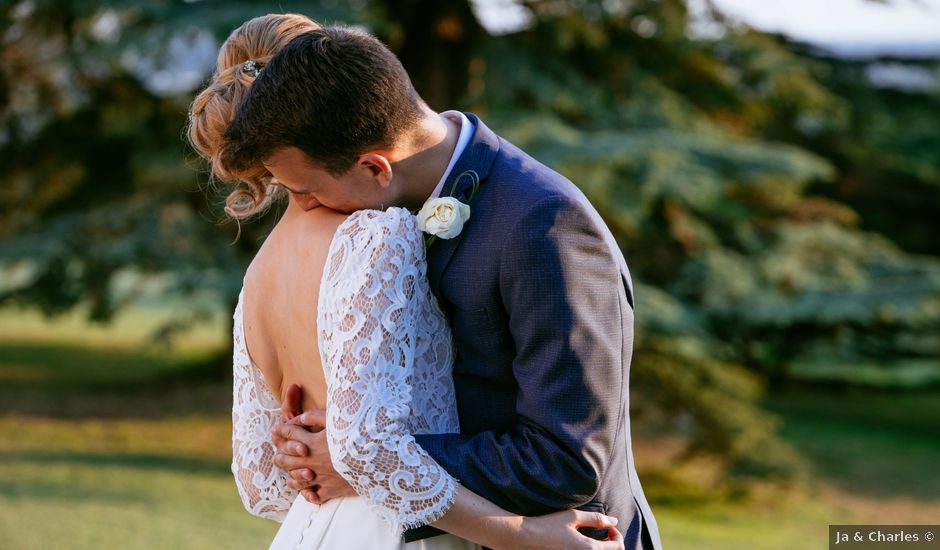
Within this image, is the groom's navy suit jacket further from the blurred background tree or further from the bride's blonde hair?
the blurred background tree

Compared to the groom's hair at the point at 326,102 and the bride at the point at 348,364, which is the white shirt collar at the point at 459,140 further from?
the groom's hair at the point at 326,102

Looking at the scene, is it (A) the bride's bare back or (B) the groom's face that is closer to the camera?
(B) the groom's face

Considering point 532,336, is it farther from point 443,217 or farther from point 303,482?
point 303,482

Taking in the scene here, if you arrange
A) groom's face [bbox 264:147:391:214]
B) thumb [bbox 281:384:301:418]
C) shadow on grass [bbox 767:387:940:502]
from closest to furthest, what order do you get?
groom's face [bbox 264:147:391:214] < thumb [bbox 281:384:301:418] < shadow on grass [bbox 767:387:940:502]

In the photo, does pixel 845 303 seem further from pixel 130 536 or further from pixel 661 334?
pixel 130 536

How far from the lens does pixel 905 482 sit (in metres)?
12.2

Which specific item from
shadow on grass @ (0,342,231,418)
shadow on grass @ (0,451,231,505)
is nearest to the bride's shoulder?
shadow on grass @ (0,451,231,505)

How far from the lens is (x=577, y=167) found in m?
8.57

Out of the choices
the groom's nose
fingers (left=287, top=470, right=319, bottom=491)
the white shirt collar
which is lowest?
fingers (left=287, top=470, right=319, bottom=491)

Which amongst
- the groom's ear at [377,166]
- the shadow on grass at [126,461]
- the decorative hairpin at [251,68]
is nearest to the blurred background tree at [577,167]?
the shadow on grass at [126,461]

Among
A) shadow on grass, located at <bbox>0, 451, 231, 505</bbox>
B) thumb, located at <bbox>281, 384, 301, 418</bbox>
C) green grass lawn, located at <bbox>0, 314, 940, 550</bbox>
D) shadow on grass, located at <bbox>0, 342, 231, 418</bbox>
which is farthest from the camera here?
shadow on grass, located at <bbox>0, 342, 231, 418</bbox>

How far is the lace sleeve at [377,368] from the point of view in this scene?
1.76 meters

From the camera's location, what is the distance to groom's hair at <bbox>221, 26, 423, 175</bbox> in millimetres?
1733

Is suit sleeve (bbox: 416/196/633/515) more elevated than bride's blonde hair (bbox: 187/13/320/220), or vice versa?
bride's blonde hair (bbox: 187/13/320/220)
